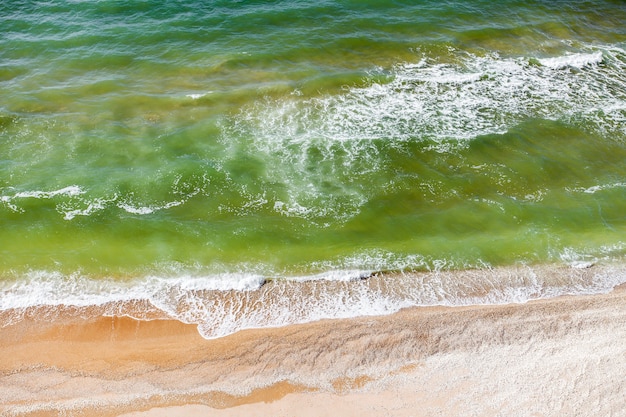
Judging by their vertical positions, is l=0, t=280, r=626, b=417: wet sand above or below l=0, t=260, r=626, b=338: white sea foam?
below

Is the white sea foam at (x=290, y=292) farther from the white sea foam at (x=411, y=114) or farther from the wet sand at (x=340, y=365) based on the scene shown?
the white sea foam at (x=411, y=114)

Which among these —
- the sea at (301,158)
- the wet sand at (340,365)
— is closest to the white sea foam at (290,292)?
the sea at (301,158)

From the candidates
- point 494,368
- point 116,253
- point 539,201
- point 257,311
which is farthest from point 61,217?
point 539,201

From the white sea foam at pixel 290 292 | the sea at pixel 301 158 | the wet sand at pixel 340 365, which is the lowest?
the wet sand at pixel 340 365

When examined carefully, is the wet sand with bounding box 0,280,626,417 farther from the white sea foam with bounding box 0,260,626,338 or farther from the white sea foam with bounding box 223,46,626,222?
the white sea foam with bounding box 223,46,626,222

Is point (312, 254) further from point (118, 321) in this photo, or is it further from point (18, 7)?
point (18, 7)

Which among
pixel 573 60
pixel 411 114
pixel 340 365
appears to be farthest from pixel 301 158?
pixel 573 60

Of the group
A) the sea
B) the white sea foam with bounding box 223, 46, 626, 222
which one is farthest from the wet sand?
the white sea foam with bounding box 223, 46, 626, 222
